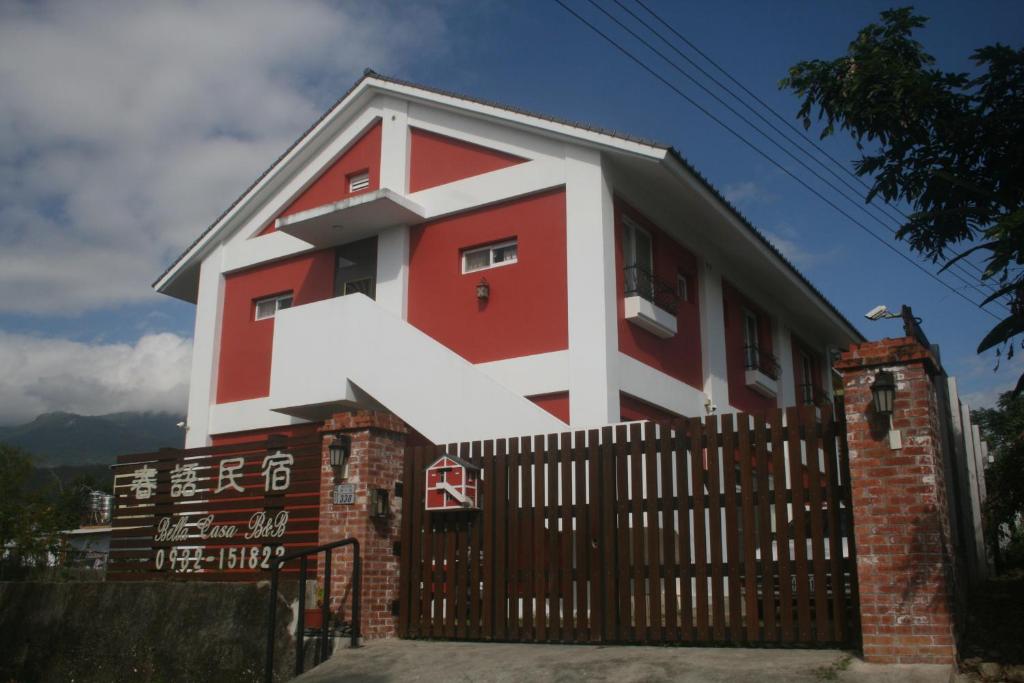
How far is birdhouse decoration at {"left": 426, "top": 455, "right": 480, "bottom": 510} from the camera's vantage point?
887 centimetres

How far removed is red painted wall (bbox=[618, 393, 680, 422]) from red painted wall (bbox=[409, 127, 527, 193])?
4.47 meters

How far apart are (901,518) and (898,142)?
4.40 metres

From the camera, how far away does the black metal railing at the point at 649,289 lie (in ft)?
48.6

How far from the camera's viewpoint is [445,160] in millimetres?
16609

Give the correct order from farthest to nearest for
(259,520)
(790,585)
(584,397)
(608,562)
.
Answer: (584,397), (259,520), (608,562), (790,585)

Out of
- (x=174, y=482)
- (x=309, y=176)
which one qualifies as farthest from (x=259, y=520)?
(x=309, y=176)

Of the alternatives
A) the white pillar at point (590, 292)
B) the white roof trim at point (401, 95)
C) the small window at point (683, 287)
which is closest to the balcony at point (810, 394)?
the small window at point (683, 287)

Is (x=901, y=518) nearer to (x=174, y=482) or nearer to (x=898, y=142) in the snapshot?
(x=898, y=142)

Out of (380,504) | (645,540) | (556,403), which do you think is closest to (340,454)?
(380,504)

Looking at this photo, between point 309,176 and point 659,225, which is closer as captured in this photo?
point 659,225

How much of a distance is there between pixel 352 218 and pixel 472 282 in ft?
9.06

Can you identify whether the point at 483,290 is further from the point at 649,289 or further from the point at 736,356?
the point at 736,356

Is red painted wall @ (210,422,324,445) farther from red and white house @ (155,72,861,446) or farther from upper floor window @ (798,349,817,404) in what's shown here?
upper floor window @ (798,349,817,404)

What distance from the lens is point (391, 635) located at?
30.1 ft
